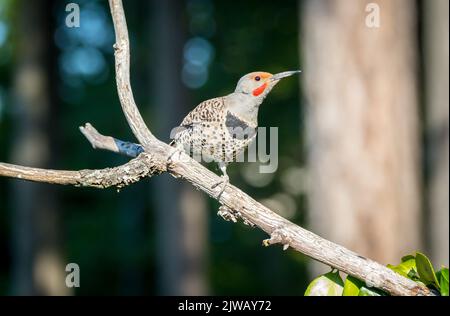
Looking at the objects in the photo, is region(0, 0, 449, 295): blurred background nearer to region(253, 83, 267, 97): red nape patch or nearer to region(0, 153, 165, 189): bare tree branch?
A: region(253, 83, 267, 97): red nape patch

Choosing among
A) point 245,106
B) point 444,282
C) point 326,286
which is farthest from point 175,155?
point 444,282

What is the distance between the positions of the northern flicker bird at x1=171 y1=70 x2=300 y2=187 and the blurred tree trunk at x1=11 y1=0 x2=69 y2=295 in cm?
853

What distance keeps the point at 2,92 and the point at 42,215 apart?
13457 mm

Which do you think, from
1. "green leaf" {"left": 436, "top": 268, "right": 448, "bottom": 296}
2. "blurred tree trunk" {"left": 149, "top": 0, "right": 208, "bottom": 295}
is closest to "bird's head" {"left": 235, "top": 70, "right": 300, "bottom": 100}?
"green leaf" {"left": 436, "top": 268, "right": 448, "bottom": 296}

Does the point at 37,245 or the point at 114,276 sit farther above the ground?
the point at 37,245

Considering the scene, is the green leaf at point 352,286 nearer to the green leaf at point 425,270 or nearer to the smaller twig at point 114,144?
the green leaf at point 425,270

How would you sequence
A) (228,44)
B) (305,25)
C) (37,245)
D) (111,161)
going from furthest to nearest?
(111,161) → (228,44) → (37,245) → (305,25)

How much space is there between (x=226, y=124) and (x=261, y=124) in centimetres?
1268

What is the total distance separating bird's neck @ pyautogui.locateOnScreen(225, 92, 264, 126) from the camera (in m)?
3.92

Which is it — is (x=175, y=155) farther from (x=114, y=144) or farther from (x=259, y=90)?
(x=259, y=90)

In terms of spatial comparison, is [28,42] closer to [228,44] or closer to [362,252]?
[228,44]

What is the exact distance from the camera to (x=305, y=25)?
7.04 meters

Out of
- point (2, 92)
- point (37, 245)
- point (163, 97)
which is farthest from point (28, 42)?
point (2, 92)
